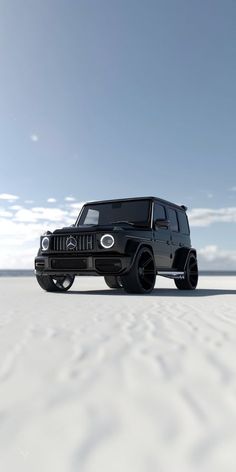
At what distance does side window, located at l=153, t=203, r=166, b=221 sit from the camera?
8391 mm

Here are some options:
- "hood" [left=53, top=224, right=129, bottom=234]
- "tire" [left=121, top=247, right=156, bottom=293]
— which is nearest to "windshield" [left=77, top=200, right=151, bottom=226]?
"hood" [left=53, top=224, right=129, bottom=234]

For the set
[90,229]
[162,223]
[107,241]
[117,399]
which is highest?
[162,223]

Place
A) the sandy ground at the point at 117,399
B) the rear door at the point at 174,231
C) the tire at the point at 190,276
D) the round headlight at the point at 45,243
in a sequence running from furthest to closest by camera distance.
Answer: the tire at the point at 190,276 < the rear door at the point at 174,231 < the round headlight at the point at 45,243 < the sandy ground at the point at 117,399

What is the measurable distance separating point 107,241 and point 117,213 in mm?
1412

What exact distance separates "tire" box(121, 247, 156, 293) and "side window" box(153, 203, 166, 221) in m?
0.91

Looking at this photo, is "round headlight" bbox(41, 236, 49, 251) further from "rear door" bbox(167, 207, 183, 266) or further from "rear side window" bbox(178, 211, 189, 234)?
"rear side window" bbox(178, 211, 189, 234)

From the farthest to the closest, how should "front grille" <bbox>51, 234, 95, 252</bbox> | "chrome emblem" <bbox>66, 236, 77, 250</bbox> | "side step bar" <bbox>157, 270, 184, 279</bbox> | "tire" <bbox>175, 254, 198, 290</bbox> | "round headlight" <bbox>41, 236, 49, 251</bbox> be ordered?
1. "tire" <bbox>175, 254, 198, 290</bbox>
2. "side step bar" <bbox>157, 270, 184, 279</bbox>
3. "round headlight" <bbox>41, 236, 49, 251</bbox>
4. "chrome emblem" <bbox>66, 236, 77, 250</bbox>
5. "front grille" <bbox>51, 234, 95, 252</bbox>

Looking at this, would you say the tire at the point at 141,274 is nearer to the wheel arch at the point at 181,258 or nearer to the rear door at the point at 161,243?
the rear door at the point at 161,243

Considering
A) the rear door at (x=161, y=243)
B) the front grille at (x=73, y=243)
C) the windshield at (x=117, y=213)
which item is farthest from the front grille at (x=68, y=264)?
the rear door at (x=161, y=243)

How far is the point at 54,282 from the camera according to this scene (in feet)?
28.7

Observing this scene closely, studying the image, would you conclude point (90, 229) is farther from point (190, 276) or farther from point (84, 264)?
point (190, 276)

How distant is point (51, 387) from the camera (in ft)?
7.13

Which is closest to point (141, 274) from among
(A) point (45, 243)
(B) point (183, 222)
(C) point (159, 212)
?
(C) point (159, 212)

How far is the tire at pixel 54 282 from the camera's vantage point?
8.38m
